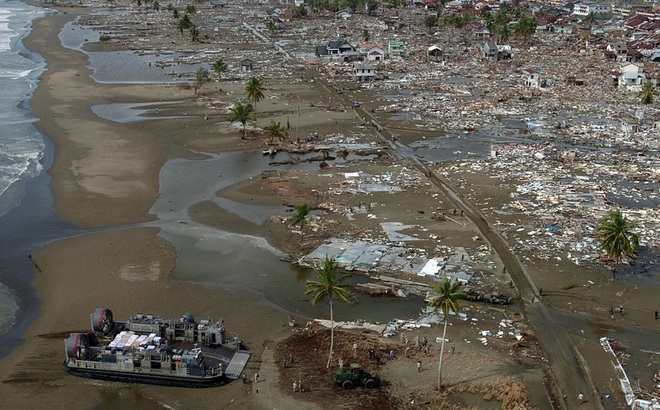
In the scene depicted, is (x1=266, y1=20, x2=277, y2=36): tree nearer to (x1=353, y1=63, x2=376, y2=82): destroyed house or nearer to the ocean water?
the ocean water

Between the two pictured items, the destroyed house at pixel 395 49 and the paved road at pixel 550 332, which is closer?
the paved road at pixel 550 332

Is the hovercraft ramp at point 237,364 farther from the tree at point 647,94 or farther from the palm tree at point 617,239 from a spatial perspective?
the tree at point 647,94

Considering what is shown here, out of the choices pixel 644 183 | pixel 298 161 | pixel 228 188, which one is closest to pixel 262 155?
pixel 298 161

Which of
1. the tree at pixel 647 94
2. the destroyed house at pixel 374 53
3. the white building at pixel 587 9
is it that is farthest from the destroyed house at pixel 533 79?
the white building at pixel 587 9

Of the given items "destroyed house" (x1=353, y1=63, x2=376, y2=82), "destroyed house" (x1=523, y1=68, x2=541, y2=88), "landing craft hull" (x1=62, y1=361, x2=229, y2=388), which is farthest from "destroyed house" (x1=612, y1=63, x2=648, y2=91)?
"landing craft hull" (x1=62, y1=361, x2=229, y2=388)

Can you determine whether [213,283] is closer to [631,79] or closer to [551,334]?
[551,334]
